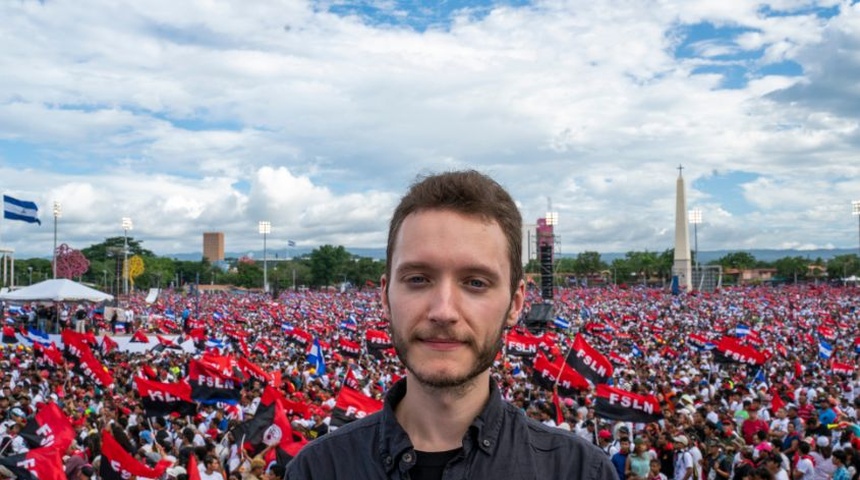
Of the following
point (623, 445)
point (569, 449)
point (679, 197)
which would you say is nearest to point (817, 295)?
point (679, 197)

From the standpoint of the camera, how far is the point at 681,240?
86.2 meters

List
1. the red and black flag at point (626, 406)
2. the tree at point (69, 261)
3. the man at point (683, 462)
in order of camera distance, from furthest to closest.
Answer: the tree at point (69, 261) < the red and black flag at point (626, 406) < the man at point (683, 462)

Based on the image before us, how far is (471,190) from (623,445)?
352 inches

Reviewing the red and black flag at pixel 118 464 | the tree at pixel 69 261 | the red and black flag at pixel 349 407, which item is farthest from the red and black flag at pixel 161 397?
the tree at pixel 69 261

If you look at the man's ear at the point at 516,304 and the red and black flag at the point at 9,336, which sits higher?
the man's ear at the point at 516,304

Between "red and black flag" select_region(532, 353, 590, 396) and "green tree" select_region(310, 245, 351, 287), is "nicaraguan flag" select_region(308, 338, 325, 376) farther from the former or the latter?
"green tree" select_region(310, 245, 351, 287)

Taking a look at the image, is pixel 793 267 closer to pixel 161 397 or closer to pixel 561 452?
pixel 161 397

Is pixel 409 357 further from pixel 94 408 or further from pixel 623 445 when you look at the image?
pixel 94 408

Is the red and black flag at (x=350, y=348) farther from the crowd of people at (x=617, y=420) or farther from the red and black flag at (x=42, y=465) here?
the red and black flag at (x=42, y=465)

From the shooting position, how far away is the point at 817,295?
59.7 m

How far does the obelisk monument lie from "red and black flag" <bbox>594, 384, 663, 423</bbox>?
254 ft

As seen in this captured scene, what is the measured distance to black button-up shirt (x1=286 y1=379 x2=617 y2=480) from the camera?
178 cm

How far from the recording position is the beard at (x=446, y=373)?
1764 mm

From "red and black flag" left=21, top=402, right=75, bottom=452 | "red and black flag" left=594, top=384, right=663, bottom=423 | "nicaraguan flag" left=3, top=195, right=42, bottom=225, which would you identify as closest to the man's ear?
"red and black flag" left=21, top=402, right=75, bottom=452
